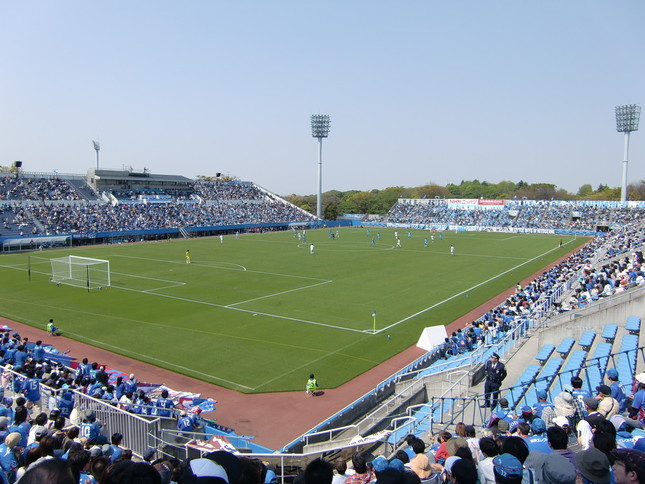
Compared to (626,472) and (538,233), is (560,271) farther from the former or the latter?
(538,233)

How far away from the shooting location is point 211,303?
100 feet

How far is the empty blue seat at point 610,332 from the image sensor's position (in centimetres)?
1537

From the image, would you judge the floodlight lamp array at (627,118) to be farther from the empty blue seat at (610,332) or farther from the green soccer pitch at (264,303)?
the empty blue seat at (610,332)

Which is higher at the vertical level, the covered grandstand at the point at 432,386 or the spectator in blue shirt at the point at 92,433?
the spectator in blue shirt at the point at 92,433

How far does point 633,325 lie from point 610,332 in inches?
31.8

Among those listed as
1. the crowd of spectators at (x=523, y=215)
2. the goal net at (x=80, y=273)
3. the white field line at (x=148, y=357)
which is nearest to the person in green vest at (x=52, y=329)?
the white field line at (x=148, y=357)

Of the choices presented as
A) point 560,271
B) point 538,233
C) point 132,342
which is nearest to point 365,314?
point 132,342

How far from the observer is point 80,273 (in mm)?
38062

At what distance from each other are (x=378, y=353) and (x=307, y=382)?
4707 millimetres

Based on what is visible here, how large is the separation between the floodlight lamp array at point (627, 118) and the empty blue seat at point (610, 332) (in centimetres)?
9431

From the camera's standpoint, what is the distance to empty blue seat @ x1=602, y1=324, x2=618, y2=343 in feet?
50.4

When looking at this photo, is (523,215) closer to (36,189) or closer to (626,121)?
(626,121)

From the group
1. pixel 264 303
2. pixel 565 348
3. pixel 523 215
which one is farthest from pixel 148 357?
pixel 523 215

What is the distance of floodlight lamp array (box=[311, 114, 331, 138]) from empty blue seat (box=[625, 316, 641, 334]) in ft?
322
